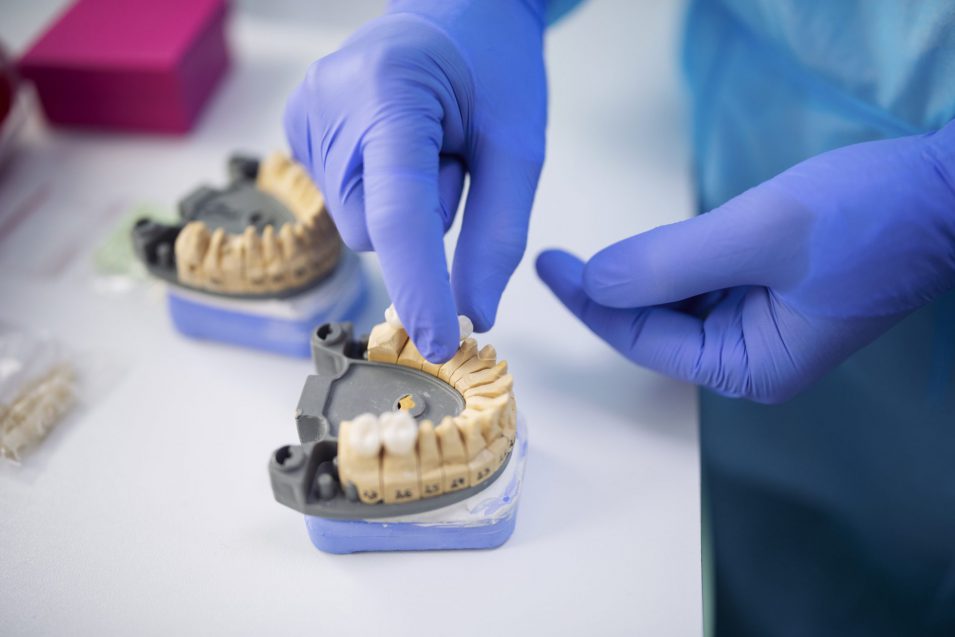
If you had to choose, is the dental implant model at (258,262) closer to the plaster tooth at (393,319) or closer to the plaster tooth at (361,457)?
the plaster tooth at (393,319)

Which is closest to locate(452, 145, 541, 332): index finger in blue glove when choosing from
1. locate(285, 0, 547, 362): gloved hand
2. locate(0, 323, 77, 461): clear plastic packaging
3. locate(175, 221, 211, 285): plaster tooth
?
locate(285, 0, 547, 362): gloved hand

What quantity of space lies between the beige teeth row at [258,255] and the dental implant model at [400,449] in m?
0.14

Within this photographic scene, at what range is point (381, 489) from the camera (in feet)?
3.01

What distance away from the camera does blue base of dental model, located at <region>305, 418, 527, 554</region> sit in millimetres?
971

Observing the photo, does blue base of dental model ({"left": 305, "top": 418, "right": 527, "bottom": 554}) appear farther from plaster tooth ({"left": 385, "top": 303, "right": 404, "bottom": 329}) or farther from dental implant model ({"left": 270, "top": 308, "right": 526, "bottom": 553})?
plaster tooth ({"left": 385, "top": 303, "right": 404, "bottom": 329})

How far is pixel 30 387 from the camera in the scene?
1177mm

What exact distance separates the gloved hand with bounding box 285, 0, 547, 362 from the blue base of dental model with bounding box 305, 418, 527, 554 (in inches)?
6.3

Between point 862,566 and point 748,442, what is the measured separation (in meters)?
0.25

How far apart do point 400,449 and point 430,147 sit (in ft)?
1.13

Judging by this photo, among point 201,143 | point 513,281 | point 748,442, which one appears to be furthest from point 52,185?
point 748,442

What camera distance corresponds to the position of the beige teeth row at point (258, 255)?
116 cm

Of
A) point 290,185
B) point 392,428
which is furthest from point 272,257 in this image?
point 392,428

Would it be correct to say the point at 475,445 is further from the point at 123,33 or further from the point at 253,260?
the point at 123,33

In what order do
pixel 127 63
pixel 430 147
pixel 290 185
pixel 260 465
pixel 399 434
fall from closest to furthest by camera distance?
pixel 399 434 < pixel 430 147 < pixel 260 465 < pixel 290 185 < pixel 127 63
